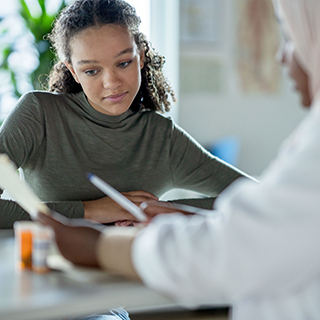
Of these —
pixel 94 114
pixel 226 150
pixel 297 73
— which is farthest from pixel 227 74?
pixel 297 73

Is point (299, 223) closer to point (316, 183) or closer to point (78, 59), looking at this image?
point (316, 183)

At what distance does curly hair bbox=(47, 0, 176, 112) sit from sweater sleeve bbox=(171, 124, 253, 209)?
0.16m

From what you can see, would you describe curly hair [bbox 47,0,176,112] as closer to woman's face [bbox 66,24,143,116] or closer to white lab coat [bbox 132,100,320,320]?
woman's face [bbox 66,24,143,116]

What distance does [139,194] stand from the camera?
4.27 feet

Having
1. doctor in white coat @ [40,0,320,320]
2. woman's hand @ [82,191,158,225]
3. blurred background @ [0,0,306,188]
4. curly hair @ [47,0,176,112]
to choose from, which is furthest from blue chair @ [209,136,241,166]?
doctor in white coat @ [40,0,320,320]

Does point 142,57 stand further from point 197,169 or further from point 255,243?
point 255,243

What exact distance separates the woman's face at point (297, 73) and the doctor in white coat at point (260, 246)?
66 millimetres

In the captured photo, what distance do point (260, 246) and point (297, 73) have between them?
12.8 inches

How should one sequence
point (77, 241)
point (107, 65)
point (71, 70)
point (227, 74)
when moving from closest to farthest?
point (77, 241), point (107, 65), point (71, 70), point (227, 74)

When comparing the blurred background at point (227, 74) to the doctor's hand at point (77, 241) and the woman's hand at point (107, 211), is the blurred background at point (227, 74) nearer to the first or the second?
the woman's hand at point (107, 211)

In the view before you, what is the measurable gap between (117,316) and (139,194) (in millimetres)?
326

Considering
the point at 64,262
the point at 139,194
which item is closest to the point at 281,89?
the point at 139,194

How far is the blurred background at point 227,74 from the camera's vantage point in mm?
3633

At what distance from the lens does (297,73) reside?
75 centimetres
